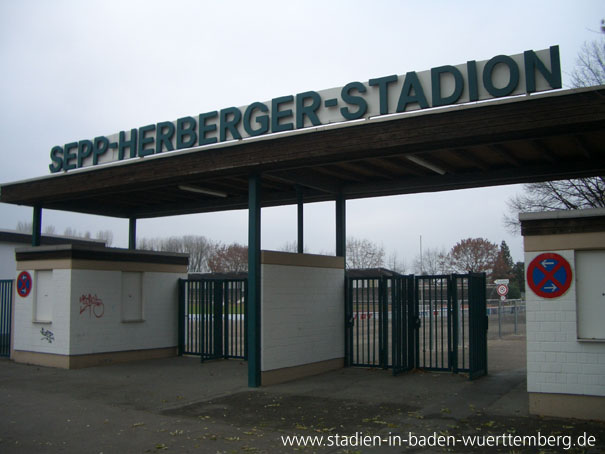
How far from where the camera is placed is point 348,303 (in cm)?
1509

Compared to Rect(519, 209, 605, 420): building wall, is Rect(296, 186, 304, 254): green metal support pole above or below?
above

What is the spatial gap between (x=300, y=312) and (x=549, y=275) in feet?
19.3

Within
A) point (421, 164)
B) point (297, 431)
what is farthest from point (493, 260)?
point (297, 431)

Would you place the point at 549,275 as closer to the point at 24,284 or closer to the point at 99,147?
the point at 99,147

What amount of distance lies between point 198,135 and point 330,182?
3.37m

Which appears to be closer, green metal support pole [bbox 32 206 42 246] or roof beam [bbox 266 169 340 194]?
roof beam [bbox 266 169 340 194]

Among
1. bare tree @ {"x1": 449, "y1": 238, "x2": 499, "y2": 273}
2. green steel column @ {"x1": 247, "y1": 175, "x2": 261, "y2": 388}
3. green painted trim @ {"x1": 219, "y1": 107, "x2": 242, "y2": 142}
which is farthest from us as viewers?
bare tree @ {"x1": 449, "y1": 238, "x2": 499, "y2": 273}

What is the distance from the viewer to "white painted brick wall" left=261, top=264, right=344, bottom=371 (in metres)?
12.3

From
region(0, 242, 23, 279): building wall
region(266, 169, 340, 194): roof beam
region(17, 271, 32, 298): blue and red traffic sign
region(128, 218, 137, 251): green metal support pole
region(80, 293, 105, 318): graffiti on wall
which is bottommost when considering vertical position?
region(80, 293, 105, 318): graffiti on wall

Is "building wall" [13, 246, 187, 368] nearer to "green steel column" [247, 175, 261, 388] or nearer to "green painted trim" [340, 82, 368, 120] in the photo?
→ "green steel column" [247, 175, 261, 388]

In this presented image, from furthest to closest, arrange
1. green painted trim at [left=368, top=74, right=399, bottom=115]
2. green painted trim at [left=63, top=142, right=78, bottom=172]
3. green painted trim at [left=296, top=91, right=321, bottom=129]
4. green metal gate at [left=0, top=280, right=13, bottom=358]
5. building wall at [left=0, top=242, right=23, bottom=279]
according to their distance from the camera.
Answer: building wall at [left=0, top=242, right=23, bottom=279]
green metal gate at [left=0, top=280, right=13, bottom=358]
green painted trim at [left=63, top=142, right=78, bottom=172]
green painted trim at [left=296, top=91, right=321, bottom=129]
green painted trim at [left=368, top=74, right=399, bottom=115]

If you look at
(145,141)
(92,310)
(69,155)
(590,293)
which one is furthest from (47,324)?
(590,293)

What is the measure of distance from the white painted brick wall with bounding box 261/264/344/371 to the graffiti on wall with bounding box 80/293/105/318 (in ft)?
19.4

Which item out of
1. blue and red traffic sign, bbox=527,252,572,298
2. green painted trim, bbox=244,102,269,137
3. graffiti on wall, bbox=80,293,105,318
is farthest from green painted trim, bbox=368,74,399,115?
graffiti on wall, bbox=80,293,105,318
